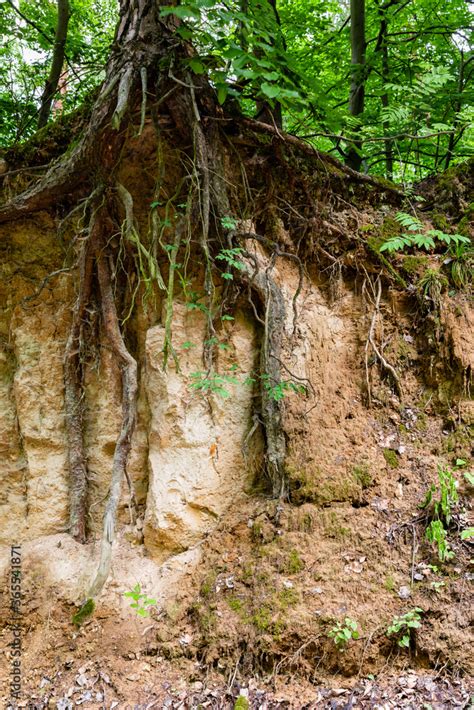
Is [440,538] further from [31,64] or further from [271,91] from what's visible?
[31,64]

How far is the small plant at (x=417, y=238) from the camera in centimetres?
414

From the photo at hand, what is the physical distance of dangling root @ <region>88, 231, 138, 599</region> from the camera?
3.47 meters

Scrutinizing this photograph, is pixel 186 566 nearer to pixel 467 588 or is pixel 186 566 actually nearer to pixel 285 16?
pixel 467 588

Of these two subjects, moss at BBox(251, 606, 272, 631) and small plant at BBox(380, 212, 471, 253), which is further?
small plant at BBox(380, 212, 471, 253)

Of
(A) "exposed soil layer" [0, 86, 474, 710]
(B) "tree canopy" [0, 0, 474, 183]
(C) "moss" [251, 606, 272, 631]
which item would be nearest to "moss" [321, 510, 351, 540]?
(A) "exposed soil layer" [0, 86, 474, 710]

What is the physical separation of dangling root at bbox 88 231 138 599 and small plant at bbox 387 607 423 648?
6.46 ft

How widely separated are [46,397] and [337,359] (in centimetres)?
262

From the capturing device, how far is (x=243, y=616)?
3260mm

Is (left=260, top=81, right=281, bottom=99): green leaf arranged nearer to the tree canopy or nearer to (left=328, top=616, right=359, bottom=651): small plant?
the tree canopy

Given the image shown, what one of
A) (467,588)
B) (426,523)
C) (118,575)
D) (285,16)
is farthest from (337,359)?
(285,16)

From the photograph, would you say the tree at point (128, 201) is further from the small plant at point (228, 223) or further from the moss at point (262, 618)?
the moss at point (262, 618)

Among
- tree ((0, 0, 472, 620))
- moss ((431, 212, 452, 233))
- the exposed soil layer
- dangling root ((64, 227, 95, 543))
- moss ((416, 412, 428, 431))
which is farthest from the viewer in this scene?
moss ((431, 212, 452, 233))

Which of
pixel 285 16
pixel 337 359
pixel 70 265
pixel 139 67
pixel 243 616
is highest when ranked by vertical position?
pixel 285 16

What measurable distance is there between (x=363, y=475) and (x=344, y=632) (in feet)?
3.68
